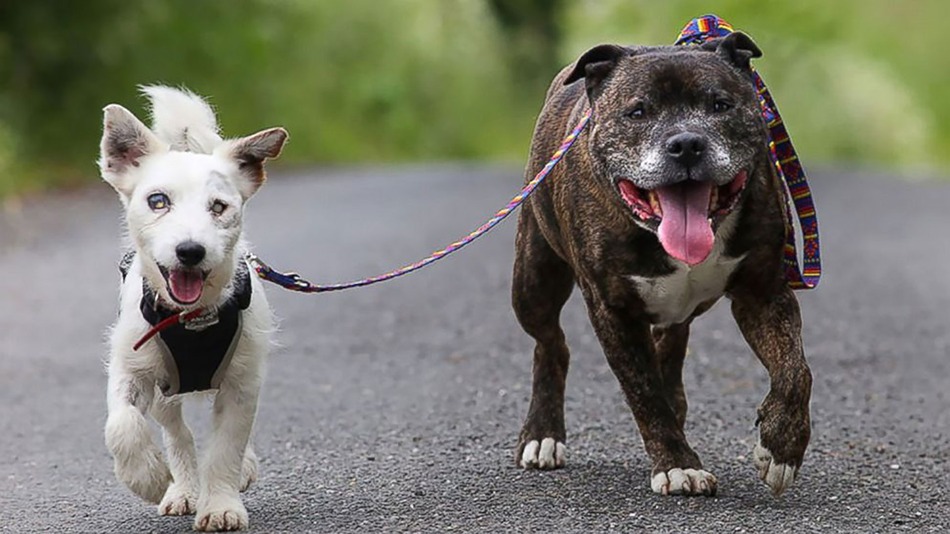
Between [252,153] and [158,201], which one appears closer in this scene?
[158,201]

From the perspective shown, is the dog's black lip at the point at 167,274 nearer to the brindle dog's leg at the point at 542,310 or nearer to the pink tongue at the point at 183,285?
the pink tongue at the point at 183,285

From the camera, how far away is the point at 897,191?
20.7 meters

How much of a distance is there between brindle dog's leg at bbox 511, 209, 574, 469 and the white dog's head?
53.6 inches

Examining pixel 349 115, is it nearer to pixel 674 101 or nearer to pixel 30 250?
pixel 30 250

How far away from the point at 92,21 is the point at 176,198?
2114 centimetres

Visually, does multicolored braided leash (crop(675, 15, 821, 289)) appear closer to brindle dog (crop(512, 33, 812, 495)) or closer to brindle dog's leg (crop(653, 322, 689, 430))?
brindle dog (crop(512, 33, 812, 495))

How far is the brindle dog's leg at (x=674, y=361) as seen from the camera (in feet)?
21.6

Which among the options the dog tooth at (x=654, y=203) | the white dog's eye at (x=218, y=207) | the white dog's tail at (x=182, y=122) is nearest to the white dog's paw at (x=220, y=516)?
the white dog's eye at (x=218, y=207)

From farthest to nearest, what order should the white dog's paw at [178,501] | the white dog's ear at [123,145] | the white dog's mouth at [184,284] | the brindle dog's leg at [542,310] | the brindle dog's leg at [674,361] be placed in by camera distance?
the brindle dog's leg at [674,361], the brindle dog's leg at [542,310], the white dog's paw at [178,501], the white dog's ear at [123,145], the white dog's mouth at [184,284]

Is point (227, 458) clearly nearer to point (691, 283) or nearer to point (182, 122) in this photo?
point (182, 122)

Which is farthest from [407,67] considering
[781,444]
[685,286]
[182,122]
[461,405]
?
[781,444]

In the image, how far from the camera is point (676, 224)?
528 cm

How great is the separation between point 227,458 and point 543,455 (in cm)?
142

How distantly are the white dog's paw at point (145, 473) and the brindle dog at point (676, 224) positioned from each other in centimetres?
164
